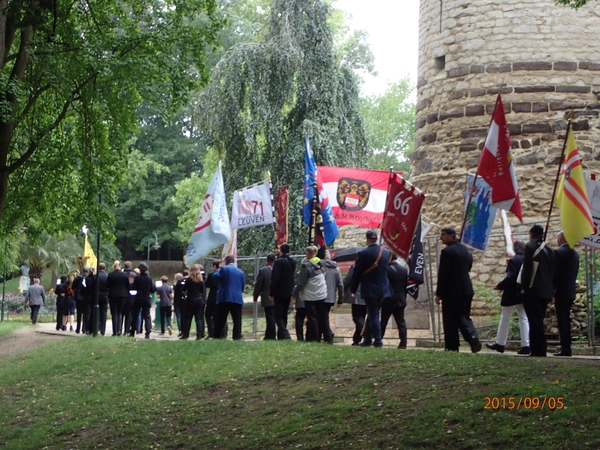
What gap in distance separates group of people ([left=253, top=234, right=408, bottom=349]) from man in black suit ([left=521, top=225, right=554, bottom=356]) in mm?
2735

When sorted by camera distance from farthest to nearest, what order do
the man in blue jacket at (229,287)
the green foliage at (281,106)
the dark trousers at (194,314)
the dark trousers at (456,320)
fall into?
the green foliage at (281,106) < the dark trousers at (194,314) < the man in blue jacket at (229,287) < the dark trousers at (456,320)

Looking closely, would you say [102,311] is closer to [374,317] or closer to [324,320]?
[324,320]

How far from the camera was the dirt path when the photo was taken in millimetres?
23781

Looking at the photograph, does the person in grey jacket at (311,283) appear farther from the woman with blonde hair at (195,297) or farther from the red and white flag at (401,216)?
the woman with blonde hair at (195,297)

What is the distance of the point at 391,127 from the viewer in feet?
188

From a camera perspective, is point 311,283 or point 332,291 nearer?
point 311,283

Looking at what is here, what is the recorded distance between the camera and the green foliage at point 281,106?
30625 mm

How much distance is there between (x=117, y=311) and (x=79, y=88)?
7.48 metres

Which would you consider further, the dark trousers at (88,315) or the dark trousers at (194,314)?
the dark trousers at (88,315)

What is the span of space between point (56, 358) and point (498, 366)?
10629 mm

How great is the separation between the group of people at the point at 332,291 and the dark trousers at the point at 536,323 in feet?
8.83

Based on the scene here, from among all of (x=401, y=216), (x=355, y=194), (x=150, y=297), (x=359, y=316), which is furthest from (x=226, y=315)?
(x=401, y=216)

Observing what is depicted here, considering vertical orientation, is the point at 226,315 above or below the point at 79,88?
below

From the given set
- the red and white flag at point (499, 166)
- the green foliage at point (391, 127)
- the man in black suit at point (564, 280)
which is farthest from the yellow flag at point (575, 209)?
the green foliage at point (391, 127)
